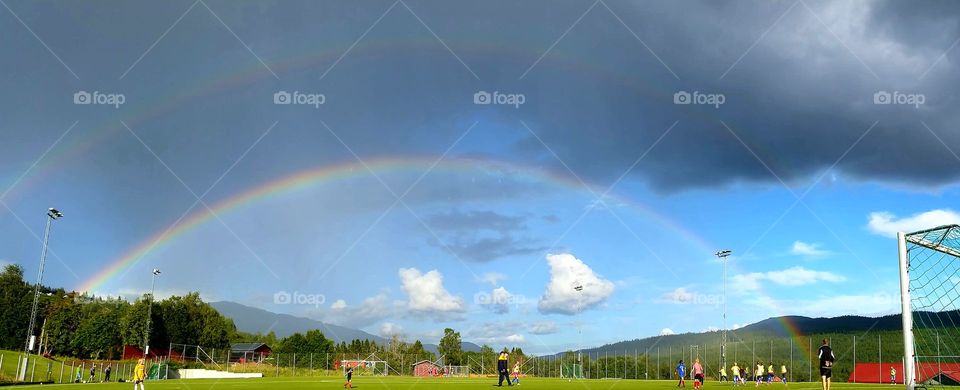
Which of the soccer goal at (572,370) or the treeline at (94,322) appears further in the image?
the treeline at (94,322)

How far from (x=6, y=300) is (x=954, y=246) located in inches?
5623

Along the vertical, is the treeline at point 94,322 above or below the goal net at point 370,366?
above

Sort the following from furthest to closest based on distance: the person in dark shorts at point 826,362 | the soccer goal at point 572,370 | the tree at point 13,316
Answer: the tree at point 13,316 < the soccer goal at point 572,370 < the person in dark shorts at point 826,362

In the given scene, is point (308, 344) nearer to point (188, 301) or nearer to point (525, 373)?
point (188, 301)

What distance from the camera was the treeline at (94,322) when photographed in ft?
373

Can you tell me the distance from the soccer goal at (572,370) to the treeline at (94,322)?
59043 mm

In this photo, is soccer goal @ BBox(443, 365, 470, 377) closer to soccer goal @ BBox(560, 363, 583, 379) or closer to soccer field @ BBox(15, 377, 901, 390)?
soccer goal @ BBox(560, 363, 583, 379)

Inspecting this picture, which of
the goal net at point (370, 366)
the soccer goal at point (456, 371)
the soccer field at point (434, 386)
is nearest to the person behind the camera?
the soccer field at point (434, 386)

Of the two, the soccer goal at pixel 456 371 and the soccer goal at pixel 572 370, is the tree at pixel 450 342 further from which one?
the soccer goal at pixel 572 370

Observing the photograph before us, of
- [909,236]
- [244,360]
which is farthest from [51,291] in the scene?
[909,236]

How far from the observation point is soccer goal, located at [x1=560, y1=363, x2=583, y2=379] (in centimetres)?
9107

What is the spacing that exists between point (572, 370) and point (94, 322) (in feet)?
252

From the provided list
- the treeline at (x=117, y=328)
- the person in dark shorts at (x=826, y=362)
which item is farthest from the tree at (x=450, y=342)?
the person in dark shorts at (x=826, y=362)

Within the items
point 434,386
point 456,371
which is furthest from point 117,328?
point 434,386
